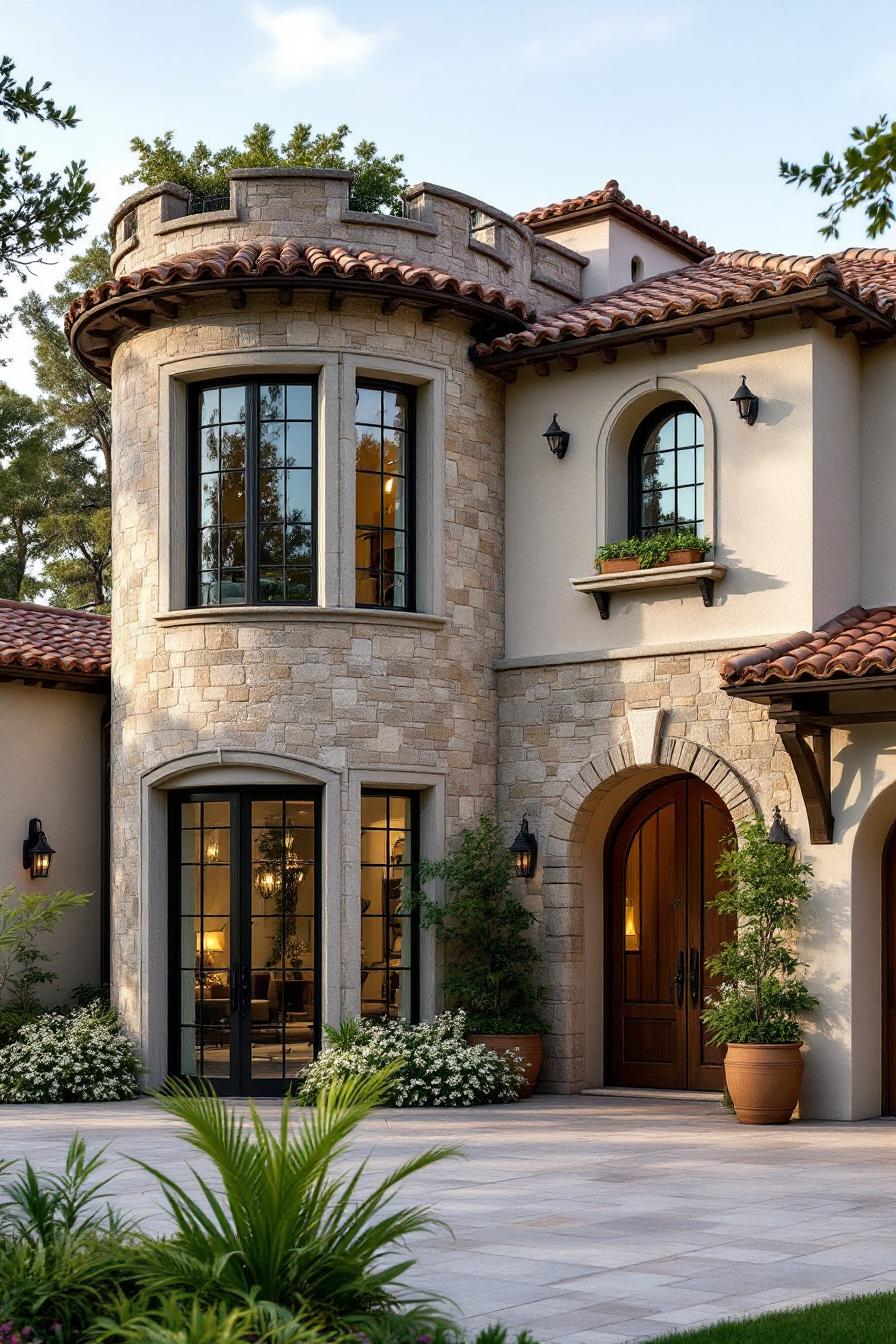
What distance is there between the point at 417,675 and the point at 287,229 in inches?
164

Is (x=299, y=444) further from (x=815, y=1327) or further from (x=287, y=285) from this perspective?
(x=815, y=1327)

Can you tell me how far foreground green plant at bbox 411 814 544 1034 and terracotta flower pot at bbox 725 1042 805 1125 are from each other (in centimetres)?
225

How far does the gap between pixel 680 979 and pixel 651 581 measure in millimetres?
3562

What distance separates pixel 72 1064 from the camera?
47.2 ft

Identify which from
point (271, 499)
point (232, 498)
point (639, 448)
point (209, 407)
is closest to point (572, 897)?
point (639, 448)

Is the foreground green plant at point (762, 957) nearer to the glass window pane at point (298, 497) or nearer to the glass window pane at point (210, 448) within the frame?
the glass window pane at point (298, 497)

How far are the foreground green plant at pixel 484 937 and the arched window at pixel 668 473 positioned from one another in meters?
3.10

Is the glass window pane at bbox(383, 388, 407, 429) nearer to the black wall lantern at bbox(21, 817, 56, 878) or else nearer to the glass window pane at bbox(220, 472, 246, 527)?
the glass window pane at bbox(220, 472, 246, 527)

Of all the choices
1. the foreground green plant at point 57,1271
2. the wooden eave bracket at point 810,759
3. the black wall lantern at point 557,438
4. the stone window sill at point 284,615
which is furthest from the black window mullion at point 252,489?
the foreground green plant at point 57,1271

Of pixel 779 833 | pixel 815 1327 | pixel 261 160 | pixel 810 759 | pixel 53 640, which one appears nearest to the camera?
pixel 815 1327

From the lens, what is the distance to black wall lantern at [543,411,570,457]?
50.2 ft

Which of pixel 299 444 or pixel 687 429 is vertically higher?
pixel 687 429

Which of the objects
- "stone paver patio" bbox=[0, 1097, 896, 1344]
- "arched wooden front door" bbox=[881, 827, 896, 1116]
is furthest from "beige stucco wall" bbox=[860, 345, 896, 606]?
"stone paver patio" bbox=[0, 1097, 896, 1344]

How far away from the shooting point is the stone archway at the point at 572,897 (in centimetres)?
1474
